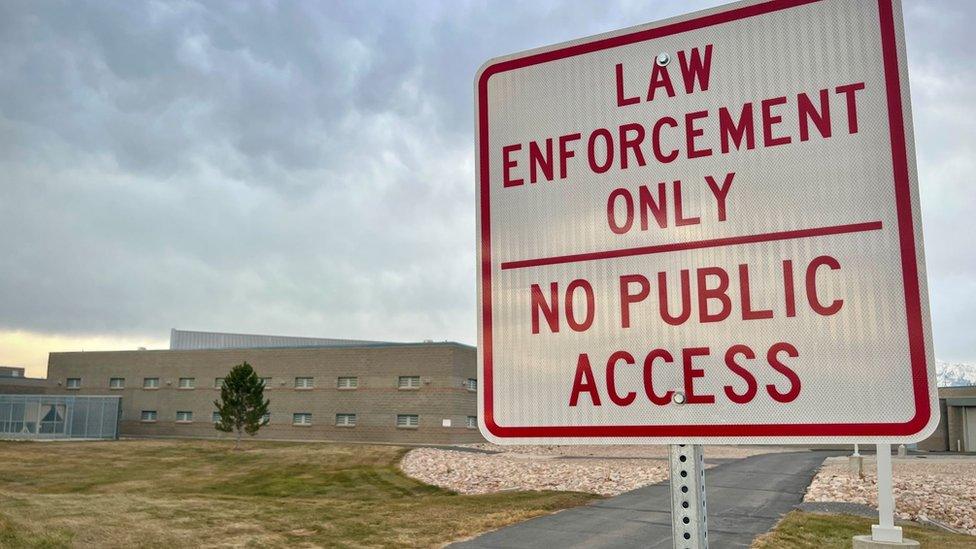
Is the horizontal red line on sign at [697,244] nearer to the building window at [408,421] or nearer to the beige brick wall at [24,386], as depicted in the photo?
the building window at [408,421]

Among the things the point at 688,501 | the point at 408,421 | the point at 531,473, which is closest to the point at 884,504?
the point at 688,501

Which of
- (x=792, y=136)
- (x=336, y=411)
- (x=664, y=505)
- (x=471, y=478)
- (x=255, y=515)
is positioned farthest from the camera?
(x=336, y=411)

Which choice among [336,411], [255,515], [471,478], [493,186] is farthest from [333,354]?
[493,186]

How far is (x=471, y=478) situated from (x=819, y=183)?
1130 inches

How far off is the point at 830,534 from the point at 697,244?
16843 millimetres

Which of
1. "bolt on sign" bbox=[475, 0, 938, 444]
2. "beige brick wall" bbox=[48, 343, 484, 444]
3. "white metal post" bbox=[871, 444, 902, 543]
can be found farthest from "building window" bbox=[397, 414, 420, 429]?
"bolt on sign" bbox=[475, 0, 938, 444]

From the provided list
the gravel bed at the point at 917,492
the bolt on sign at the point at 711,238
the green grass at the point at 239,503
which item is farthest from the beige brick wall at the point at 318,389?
the bolt on sign at the point at 711,238

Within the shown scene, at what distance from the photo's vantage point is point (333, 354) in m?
58.0

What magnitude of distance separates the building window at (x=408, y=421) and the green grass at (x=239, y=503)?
1344cm

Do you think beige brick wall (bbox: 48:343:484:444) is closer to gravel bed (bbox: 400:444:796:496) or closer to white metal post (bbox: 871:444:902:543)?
gravel bed (bbox: 400:444:796:496)

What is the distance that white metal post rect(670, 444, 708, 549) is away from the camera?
151 cm

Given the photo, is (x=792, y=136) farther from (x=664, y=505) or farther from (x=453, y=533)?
(x=664, y=505)

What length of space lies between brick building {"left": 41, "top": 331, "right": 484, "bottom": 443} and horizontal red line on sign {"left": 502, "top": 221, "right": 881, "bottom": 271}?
51.4 metres

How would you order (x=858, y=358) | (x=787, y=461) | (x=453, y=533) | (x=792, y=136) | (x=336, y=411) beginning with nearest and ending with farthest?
(x=858, y=358), (x=792, y=136), (x=453, y=533), (x=787, y=461), (x=336, y=411)
